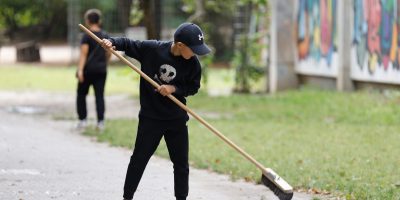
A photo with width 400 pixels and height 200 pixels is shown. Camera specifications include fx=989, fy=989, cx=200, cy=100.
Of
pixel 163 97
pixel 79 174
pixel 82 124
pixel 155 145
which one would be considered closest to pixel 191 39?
pixel 163 97

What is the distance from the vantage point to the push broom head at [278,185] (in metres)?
7.63

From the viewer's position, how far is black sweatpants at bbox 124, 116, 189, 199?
300 inches

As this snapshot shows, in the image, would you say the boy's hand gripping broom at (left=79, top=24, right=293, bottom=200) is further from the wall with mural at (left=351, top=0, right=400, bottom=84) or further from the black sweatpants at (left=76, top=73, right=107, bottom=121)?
the wall with mural at (left=351, top=0, right=400, bottom=84)

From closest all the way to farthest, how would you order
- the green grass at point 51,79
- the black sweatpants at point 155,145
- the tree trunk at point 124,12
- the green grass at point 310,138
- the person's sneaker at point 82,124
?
1. the black sweatpants at point 155,145
2. the green grass at point 310,138
3. the person's sneaker at point 82,124
4. the green grass at point 51,79
5. the tree trunk at point 124,12

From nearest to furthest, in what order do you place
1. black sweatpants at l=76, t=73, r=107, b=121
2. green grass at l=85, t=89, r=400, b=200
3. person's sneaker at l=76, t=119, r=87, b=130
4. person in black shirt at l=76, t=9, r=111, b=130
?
green grass at l=85, t=89, r=400, b=200 < person in black shirt at l=76, t=9, r=111, b=130 < black sweatpants at l=76, t=73, r=107, b=121 < person's sneaker at l=76, t=119, r=87, b=130

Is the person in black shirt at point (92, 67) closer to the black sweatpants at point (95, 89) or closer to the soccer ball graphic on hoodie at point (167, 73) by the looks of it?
the black sweatpants at point (95, 89)

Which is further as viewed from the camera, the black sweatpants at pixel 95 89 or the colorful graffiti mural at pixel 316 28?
the colorful graffiti mural at pixel 316 28

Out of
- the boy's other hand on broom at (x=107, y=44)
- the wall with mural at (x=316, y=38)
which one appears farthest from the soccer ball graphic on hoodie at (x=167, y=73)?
the wall with mural at (x=316, y=38)

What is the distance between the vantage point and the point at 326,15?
19.6 metres

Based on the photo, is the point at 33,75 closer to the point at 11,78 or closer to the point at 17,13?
the point at 11,78

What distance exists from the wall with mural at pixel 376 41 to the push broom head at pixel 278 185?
8.87 metres

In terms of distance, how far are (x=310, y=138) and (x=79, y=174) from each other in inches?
154

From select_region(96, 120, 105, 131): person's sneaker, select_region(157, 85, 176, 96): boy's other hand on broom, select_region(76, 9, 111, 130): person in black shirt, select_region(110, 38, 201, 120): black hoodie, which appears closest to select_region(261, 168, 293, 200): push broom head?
select_region(110, 38, 201, 120): black hoodie

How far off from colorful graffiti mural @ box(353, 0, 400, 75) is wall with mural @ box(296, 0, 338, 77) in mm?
1066
